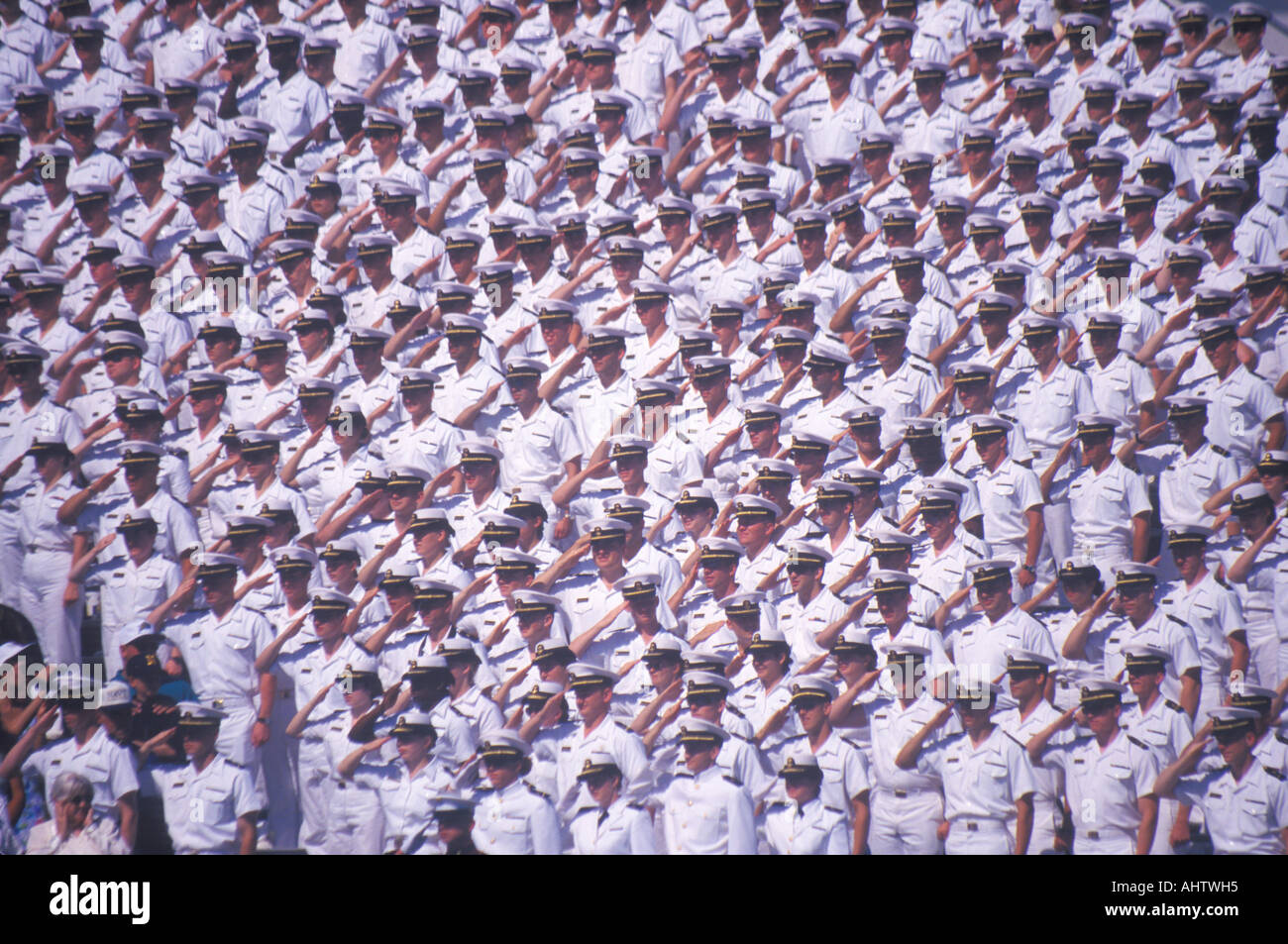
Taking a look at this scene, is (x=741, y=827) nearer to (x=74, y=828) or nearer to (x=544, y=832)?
(x=544, y=832)

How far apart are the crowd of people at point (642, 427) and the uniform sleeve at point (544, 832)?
0.01 meters

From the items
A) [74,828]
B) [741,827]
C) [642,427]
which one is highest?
[642,427]

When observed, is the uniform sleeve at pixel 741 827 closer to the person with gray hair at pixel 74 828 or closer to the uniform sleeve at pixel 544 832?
the uniform sleeve at pixel 544 832

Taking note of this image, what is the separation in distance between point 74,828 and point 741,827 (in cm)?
234

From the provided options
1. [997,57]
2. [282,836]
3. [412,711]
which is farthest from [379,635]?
[997,57]

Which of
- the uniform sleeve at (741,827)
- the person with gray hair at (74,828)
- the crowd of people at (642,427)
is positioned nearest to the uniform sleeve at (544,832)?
the crowd of people at (642,427)

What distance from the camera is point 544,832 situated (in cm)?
482

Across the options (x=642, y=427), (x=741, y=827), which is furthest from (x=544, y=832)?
(x=642, y=427)

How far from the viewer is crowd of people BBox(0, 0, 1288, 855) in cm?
495

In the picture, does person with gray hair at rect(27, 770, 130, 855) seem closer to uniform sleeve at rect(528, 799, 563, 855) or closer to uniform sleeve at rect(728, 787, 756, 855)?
uniform sleeve at rect(528, 799, 563, 855)

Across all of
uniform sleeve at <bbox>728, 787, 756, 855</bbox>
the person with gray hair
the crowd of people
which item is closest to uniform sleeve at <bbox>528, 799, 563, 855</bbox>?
the crowd of people

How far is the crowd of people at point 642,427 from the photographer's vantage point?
4.95 meters

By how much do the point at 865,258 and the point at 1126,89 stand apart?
4.66 feet
